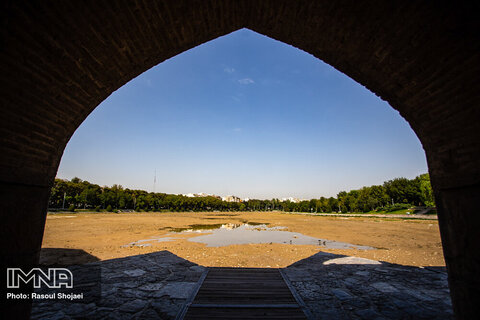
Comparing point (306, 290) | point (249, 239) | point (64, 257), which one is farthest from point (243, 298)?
point (249, 239)

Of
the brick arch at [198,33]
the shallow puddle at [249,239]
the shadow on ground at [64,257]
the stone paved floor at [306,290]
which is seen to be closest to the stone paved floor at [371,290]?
the stone paved floor at [306,290]

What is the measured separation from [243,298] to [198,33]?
511cm

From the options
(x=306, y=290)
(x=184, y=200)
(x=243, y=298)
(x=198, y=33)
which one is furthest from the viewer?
(x=184, y=200)

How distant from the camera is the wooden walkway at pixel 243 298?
12.0 ft

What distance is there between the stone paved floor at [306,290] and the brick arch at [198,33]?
1.56 metres

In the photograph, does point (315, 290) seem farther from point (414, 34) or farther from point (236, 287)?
point (414, 34)

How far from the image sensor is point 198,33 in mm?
3393

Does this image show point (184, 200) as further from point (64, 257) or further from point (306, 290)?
point (306, 290)

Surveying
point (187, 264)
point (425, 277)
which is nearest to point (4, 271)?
point (187, 264)

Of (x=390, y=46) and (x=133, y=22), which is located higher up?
(x=133, y=22)

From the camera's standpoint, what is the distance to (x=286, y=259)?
8148 mm

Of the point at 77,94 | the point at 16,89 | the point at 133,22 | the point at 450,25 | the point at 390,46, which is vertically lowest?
the point at 16,89

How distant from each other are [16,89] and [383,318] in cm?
623

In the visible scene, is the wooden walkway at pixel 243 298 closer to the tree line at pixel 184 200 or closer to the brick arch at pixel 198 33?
the brick arch at pixel 198 33
